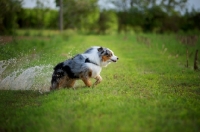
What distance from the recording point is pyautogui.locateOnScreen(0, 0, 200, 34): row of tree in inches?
1510

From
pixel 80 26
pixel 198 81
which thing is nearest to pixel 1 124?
pixel 198 81

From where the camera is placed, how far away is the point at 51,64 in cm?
989

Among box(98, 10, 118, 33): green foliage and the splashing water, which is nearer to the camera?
the splashing water

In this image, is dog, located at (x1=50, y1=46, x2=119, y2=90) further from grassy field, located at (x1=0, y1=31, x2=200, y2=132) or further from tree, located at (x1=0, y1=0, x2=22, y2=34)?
tree, located at (x1=0, y1=0, x2=22, y2=34)

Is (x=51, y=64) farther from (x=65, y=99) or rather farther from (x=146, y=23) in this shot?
(x=146, y=23)

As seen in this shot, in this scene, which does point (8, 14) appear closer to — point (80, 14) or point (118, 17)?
point (80, 14)

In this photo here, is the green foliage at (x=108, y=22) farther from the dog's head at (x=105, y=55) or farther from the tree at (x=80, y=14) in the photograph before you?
the dog's head at (x=105, y=55)

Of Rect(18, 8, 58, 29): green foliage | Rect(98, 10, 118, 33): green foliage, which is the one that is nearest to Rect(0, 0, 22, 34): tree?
Rect(18, 8, 58, 29): green foliage

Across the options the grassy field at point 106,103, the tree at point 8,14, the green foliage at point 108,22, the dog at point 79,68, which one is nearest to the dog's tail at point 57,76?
the dog at point 79,68

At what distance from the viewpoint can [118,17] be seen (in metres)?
45.7

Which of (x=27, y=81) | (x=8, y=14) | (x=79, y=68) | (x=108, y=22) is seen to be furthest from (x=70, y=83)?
(x=108, y=22)

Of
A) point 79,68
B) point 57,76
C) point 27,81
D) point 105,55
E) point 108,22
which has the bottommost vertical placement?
point 27,81

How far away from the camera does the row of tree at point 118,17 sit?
126ft

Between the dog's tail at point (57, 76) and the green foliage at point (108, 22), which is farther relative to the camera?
the green foliage at point (108, 22)
